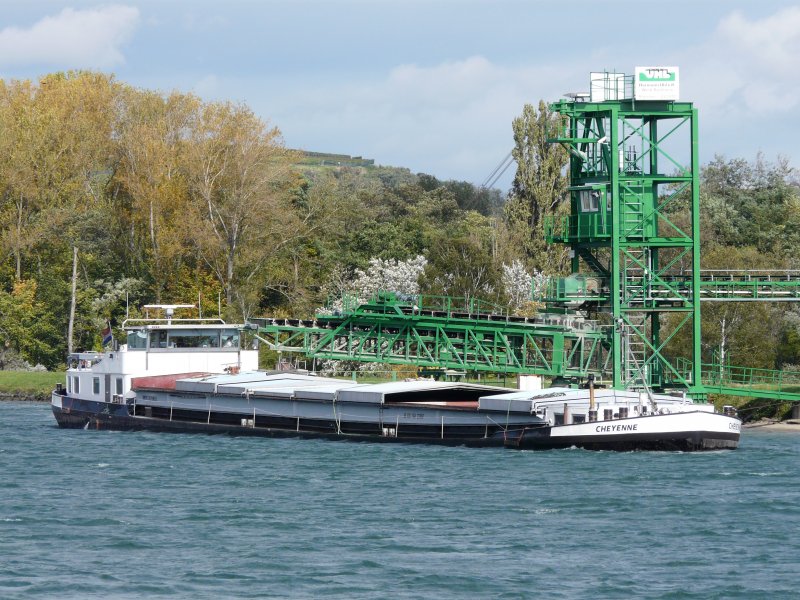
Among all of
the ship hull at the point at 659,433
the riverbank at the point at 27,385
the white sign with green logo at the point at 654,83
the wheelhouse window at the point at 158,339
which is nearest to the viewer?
the ship hull at the point at 659,433

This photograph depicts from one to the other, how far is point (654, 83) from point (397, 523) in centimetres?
3659

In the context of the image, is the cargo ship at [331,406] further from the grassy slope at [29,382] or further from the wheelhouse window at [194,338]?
the grassy slope at [29,382]

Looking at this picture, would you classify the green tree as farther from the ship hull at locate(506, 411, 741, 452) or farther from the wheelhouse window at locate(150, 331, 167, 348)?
the ship hull at locate(506, 411, 741, 452)

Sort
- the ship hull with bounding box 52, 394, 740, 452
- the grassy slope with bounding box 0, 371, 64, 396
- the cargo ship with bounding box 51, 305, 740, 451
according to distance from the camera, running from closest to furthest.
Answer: the ship hull with bounding box 52, 394, 740, 452 → the cargo ship with bounding box 51, 305, 740, 451 → the grassy slope with bounding box 0, 371, 64, 396

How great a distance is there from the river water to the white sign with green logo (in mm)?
19861

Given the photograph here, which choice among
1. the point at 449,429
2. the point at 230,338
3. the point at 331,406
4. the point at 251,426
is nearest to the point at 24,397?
the point at 230,338

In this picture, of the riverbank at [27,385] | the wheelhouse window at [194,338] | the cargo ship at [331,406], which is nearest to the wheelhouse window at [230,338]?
the cargo ship at [331,406]

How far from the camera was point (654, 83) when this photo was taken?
72.9 m

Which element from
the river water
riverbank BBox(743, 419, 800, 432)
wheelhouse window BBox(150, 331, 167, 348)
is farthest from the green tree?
the river water

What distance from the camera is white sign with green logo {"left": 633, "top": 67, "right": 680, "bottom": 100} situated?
72.9 metres

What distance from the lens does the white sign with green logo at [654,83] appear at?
7288cm

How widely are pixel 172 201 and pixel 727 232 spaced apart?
147ft

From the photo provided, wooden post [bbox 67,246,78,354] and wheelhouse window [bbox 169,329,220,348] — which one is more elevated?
wooden post [bbox 67,246,78,354]

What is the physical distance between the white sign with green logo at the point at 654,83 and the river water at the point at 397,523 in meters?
19.9
